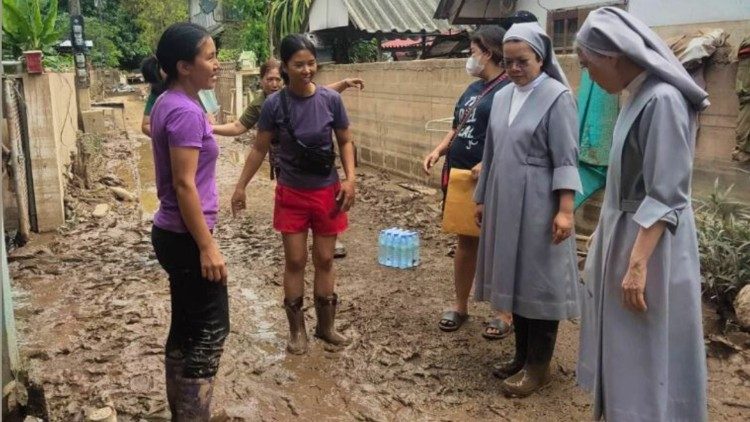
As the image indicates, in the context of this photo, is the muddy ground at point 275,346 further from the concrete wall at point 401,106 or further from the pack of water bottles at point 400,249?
the concrete wall at point 401,106

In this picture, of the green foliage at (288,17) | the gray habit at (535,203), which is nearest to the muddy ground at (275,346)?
the gray habit at (535,203)

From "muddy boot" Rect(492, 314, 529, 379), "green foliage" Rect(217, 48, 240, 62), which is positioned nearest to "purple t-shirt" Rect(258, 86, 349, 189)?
"muddy boot" Rect(492, 314, 529, 379)

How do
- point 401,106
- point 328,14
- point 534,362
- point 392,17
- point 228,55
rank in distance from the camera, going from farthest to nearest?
1. point 228,55
2. point 328,14
3. point 392,17
4. point 401,106
5. point 534,362

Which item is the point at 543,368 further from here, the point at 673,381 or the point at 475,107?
the point at 475,107

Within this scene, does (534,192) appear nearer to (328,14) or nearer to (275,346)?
(275,346)

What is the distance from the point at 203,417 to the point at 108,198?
20.5ft

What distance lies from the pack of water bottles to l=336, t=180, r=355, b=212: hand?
187cm

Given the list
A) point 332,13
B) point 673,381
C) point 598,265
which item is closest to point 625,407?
point 673,381

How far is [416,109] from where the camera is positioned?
8.88 meters

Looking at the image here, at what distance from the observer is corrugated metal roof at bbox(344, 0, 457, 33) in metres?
11.7

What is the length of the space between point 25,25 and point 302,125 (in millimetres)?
9485

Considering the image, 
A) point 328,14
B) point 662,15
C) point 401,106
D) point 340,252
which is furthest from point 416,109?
point 328,14

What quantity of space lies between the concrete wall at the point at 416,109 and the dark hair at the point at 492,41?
2.14 m

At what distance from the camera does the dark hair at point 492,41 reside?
12.2 ft
